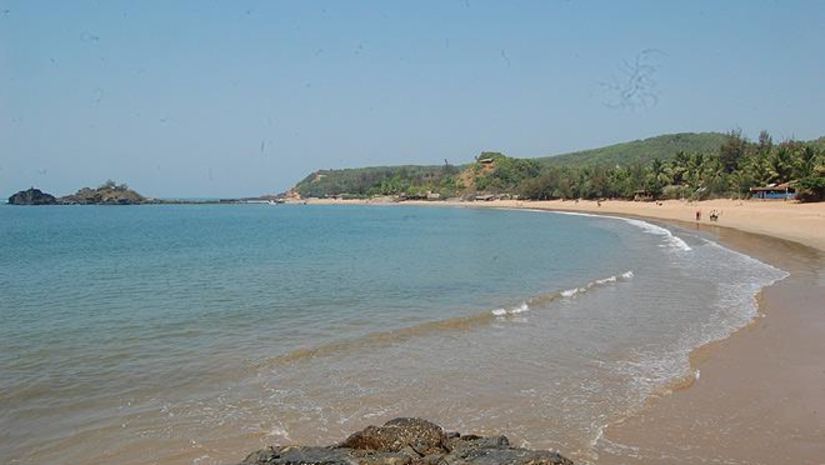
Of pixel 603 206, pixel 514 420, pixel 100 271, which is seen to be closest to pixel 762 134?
pixel 603 206

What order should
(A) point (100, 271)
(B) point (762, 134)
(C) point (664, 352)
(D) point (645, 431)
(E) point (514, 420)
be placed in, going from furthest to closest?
(B) point (762, 134) < (A) point (100, 271) < (C) point (664, 352) < (E) point (514, 420) < (D) point (645, 431)

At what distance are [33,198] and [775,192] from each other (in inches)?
7733

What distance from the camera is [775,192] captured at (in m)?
73.9

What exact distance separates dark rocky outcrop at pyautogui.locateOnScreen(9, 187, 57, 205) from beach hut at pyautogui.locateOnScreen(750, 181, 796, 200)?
190 meters

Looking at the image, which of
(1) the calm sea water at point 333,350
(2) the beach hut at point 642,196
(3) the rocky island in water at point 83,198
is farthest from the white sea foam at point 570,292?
(3) the rocky island in water at point 83,198

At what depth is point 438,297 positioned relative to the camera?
64.5ft

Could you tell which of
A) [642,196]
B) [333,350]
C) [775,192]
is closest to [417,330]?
[333,350]

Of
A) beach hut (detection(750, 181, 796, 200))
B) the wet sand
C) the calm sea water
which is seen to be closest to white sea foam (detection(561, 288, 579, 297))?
the calm sea water

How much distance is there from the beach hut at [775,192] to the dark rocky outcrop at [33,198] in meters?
190

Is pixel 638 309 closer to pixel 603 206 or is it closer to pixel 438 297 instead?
pixel 438 297

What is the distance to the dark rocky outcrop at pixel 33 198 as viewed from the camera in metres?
192

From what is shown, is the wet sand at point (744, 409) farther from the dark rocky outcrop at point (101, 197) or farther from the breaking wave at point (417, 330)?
the dark rocky outcrop at point (101, 197)

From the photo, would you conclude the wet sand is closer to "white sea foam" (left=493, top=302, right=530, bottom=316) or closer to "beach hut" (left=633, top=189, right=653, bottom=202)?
"white sea foam" (left=493, top=302, right=530, bottom=316)

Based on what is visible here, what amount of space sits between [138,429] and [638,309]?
12.9 meters
